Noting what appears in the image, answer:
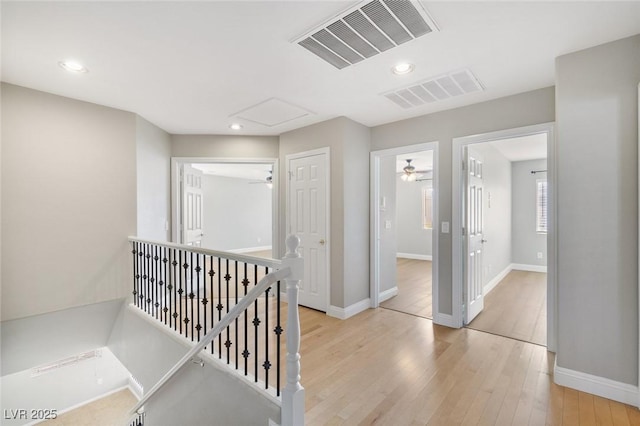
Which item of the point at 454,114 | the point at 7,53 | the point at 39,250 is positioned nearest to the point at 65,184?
the point at 39,250

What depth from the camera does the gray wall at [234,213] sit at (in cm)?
855

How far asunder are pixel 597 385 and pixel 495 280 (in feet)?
11.3

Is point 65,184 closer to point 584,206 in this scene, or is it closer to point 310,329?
point 310,329

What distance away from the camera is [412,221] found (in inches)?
327

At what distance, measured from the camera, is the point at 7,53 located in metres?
2.09

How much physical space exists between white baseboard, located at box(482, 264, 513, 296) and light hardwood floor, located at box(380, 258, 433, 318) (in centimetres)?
88

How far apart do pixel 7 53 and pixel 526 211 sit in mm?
8251

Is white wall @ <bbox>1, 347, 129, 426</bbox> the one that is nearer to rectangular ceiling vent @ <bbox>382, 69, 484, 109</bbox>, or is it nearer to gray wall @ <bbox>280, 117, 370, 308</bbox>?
gray wall @ <bbox>280, 117, 370, 308</bbox>

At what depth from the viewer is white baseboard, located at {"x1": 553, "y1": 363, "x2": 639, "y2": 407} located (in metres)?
1.93

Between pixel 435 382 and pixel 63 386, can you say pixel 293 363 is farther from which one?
pixel 63 386

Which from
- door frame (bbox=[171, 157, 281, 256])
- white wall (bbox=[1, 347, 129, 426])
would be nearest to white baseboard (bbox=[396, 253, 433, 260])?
door frame (bbox=[171, 157, 281, 256])

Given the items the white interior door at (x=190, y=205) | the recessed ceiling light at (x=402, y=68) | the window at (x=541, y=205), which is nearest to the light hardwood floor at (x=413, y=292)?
the window at (x=541, y=205)

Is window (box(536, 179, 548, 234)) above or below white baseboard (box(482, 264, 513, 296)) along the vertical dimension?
above

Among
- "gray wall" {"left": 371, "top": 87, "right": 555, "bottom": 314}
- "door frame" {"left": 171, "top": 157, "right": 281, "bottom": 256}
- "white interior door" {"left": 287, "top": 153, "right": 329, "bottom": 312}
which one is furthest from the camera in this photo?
"door frame" {"left": 171, "top": 157, "right": 281, "bottom": 256}
